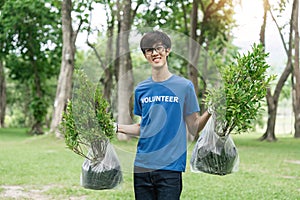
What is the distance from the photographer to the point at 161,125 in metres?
2.87

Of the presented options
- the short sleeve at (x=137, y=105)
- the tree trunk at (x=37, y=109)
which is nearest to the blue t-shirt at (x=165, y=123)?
the short sleeve at (x=137, y=105)

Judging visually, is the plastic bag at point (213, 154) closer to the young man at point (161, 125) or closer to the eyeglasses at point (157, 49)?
the young man at point (161, 125)

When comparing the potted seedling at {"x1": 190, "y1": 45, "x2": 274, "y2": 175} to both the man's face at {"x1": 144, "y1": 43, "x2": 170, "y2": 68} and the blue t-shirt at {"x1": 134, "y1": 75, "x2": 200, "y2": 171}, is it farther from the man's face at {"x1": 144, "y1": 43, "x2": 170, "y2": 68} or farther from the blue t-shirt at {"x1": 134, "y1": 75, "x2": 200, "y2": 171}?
the man's face at {"x1": 144, "y1": 43, "x2": 170, "y2": 68}

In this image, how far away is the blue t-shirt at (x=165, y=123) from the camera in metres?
2.86

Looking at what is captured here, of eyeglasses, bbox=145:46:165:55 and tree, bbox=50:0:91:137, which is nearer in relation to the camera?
eyeglasses, bbox=145:46:165:55

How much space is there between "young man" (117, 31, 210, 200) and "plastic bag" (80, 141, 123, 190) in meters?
0.45

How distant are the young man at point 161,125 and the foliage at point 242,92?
4.7 inches

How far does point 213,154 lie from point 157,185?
61 centimetres

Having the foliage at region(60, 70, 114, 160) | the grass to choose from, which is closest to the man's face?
the foliage at region(60, 70, 114, 160)

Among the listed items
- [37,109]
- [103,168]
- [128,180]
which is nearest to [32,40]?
[37,109]

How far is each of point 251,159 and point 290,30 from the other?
849cm

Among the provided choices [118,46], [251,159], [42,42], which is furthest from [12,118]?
[118,46]

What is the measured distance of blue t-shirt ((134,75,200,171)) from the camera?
286 centimetres

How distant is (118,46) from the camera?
3971 millimetres
